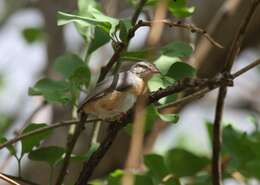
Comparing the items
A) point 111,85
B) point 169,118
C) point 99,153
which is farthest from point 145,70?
point 99,153

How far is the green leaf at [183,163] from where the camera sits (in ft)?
4.57

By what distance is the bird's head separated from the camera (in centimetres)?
124

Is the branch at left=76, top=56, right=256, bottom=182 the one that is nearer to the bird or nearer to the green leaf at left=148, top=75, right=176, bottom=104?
the green leaf at left=148, top=75, right=176, bottom=104

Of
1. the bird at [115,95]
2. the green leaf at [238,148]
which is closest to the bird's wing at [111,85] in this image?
the bird at [115,95]

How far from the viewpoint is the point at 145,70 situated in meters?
1.31

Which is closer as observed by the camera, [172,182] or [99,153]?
[99,153]

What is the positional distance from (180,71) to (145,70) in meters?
0.16

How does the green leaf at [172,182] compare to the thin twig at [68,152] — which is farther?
the green leaf at [172,182]

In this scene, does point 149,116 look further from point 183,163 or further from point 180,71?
point 183,163

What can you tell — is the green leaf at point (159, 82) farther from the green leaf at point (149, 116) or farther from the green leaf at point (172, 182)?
the green leaf at point (172, 182)

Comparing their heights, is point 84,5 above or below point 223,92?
above

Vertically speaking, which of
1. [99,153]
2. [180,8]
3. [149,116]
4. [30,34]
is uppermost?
[30,34]

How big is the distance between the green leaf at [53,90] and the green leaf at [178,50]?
0.64 ft

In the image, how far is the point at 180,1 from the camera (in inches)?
50.4
